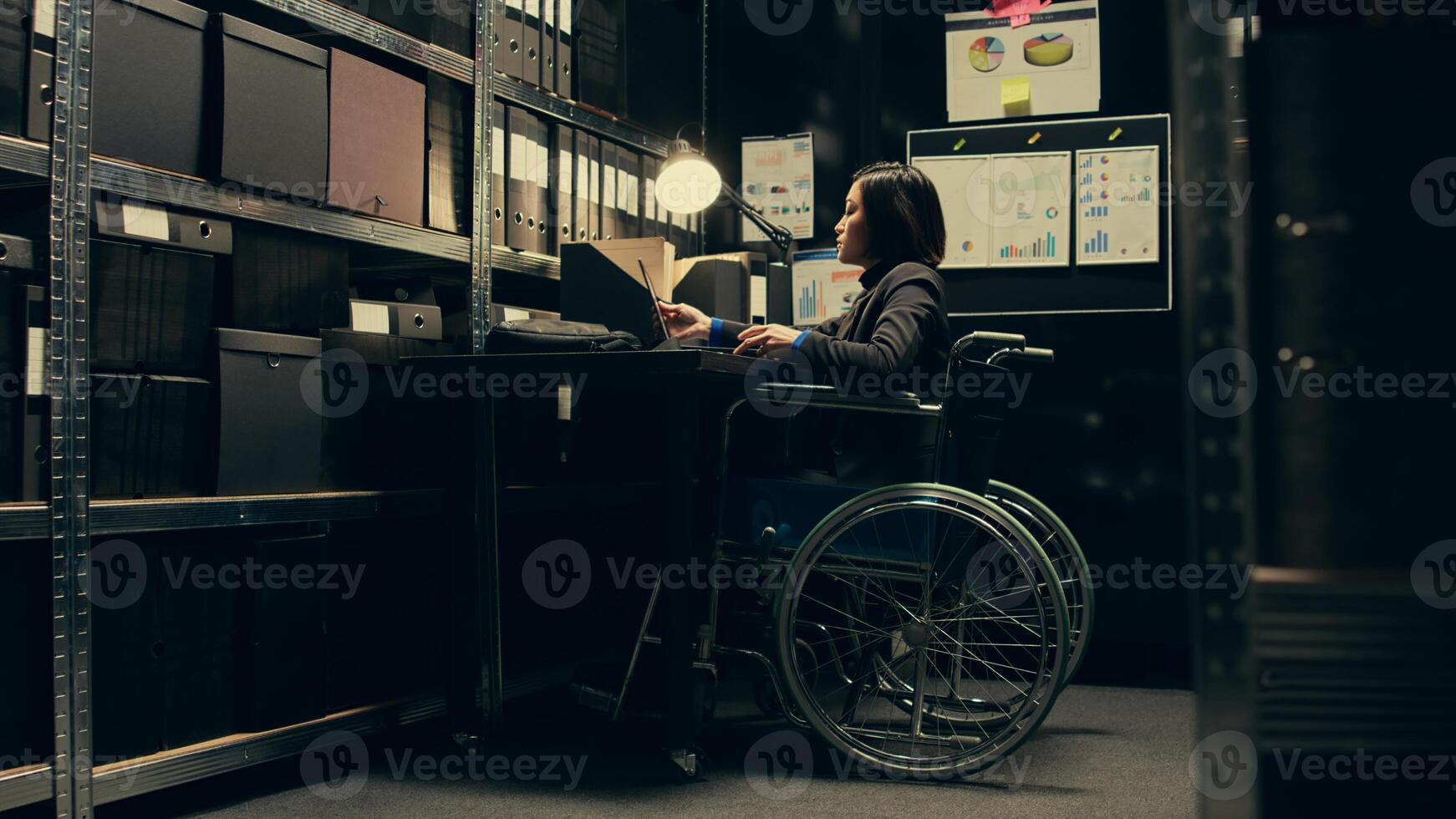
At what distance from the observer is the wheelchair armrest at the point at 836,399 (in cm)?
189

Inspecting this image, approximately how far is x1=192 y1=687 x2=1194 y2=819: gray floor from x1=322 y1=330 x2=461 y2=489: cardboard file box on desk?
524 mm

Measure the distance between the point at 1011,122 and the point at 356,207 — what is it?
1.76m

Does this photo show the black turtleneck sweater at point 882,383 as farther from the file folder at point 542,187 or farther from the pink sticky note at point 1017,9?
the pink sticky note at point 1017,9

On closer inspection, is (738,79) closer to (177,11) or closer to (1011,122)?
(1011,122)

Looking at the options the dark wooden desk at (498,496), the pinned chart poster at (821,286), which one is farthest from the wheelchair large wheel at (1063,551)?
the pinned chart poster at (821,286)

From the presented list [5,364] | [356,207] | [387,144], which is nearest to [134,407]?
[5,364]

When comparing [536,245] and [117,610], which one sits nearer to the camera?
[117,610]

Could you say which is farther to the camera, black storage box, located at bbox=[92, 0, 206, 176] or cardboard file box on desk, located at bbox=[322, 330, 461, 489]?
cardboard file box on desk, located at bbox=[322, 330, 461, 489]

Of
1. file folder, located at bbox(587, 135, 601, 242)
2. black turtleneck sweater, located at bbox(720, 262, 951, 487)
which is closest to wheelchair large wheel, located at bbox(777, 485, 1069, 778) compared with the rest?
black turtleneck sweater, located at bbox(720, 262, 951, 487)

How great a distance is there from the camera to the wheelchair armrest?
1.89 metres

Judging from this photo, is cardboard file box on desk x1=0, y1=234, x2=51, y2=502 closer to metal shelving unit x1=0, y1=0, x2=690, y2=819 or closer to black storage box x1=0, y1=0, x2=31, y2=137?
metal shelving unit x1=0, y1=0, x2=690, y2=819

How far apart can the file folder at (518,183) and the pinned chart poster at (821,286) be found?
0.93 meters

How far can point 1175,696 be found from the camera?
2760mm

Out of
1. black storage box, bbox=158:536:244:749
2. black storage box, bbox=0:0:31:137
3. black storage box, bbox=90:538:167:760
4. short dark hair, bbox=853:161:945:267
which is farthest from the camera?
short dark hair, bbox=853:161:945:267
